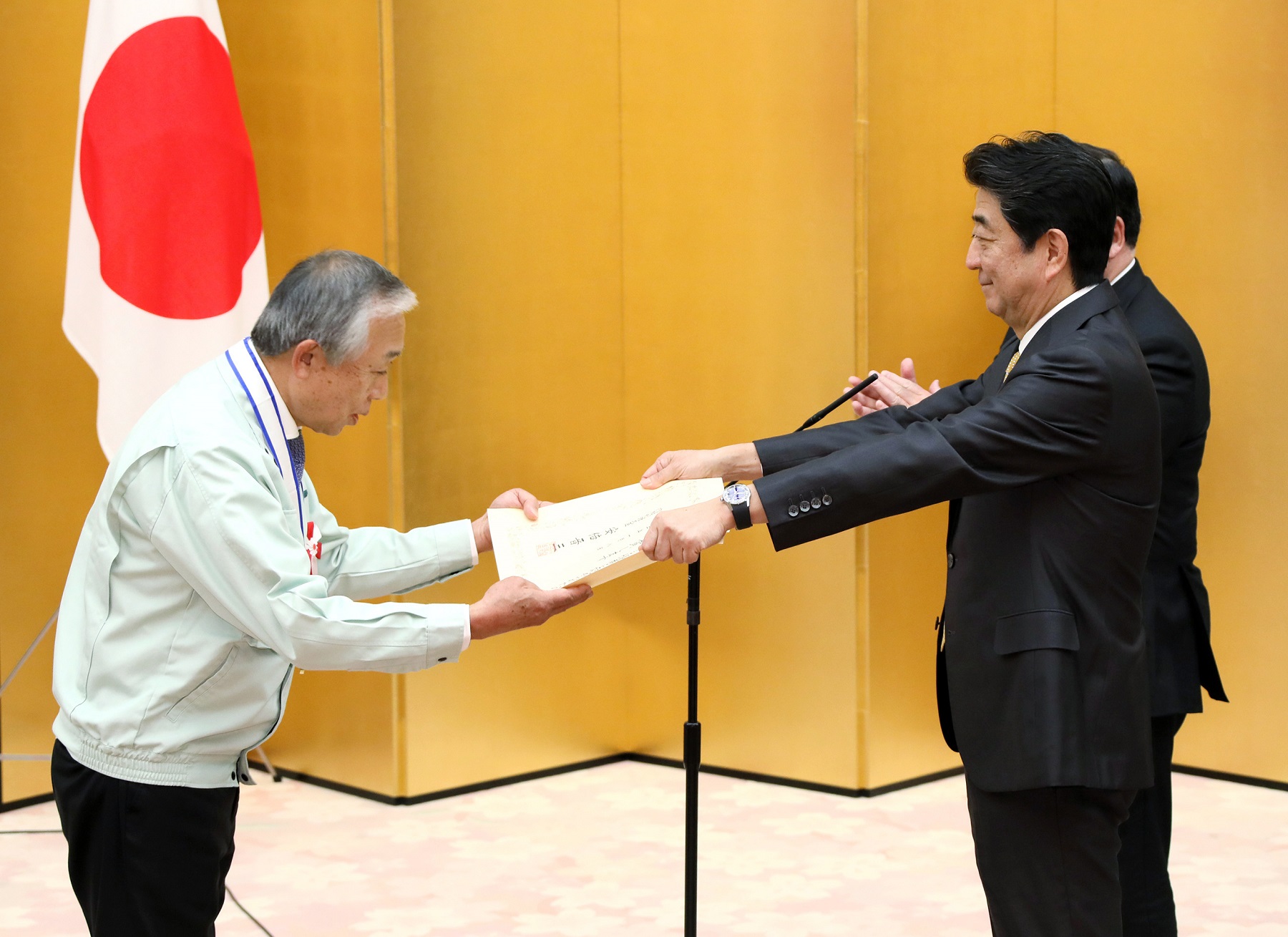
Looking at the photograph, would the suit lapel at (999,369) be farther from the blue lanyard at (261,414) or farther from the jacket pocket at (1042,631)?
the blue lanyard at (261,414)

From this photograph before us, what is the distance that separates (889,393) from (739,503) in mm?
937

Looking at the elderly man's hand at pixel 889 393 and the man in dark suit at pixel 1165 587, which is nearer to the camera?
the man in dark suit at pixel 1165 587

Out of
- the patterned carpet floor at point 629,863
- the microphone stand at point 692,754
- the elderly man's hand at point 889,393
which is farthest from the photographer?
the patterned carpet floor at point 629,863

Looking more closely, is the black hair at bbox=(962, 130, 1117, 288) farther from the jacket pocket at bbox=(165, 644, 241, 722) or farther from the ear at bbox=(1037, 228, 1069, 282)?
the jacket pocket at bbox=(165, 644, 241, 722)

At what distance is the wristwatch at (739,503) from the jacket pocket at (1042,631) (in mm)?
387

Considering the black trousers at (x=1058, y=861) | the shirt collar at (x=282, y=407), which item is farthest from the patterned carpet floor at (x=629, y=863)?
the shirt collar at (x=282, y=407)

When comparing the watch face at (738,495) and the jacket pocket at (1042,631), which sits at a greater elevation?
the watch face at (738,495)

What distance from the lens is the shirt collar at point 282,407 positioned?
6.05ft

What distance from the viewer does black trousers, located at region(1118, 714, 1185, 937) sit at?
2395mm

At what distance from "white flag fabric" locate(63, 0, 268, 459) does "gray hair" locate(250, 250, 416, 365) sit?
1847mm

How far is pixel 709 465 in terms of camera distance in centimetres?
235

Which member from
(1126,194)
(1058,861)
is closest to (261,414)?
(1058,861)

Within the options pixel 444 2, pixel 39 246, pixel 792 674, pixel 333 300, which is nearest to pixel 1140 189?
pixel 792 674

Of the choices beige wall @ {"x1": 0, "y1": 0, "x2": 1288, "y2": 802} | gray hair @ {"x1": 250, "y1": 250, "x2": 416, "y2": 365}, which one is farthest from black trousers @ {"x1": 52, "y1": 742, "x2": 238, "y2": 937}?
beige wall @ {"x1": 0, "y1": 0, "x2": 1288, "y2": 802}
